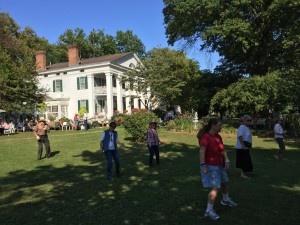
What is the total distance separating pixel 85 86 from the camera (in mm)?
36312

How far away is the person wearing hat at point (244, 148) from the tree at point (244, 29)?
543 inches

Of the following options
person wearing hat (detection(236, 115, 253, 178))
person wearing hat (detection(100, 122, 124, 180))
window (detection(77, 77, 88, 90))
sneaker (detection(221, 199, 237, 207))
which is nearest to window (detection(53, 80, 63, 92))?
window (detection(77, 77, 88, 90))

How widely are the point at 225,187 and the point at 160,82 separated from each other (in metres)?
24.3

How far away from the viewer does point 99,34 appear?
6259cm

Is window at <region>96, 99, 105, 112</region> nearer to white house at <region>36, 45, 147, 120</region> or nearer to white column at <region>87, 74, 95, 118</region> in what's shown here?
white house at <region>36, 45, 147, 120</region>

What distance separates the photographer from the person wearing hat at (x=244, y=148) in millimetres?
8125

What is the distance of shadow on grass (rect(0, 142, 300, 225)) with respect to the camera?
210 inches

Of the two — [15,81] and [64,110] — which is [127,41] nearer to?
[64,110]

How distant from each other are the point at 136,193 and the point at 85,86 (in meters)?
30.6

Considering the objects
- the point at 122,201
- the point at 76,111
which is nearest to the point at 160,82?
the point at 76,111

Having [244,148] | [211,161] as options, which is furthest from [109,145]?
[211,161]

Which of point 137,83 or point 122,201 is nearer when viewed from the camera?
point 122,201

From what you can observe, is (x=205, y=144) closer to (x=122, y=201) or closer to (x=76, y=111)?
(x=122, y=201)

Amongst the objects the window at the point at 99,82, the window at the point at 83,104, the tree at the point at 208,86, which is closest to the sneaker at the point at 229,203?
the tree at the point at 208,86
